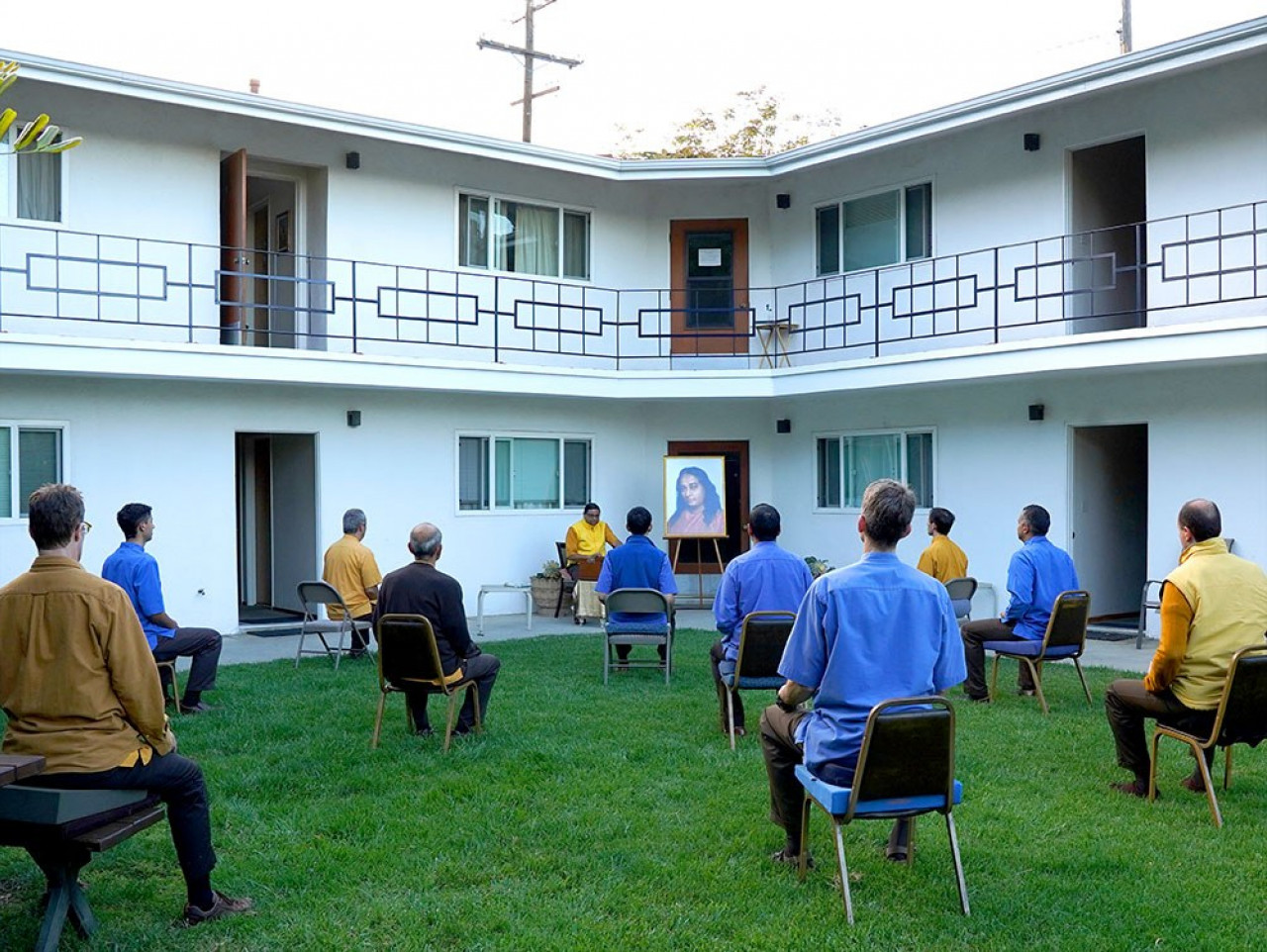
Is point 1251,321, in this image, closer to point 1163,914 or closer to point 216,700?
point 1163,914

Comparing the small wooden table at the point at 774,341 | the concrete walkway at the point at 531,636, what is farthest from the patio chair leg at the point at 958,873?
the small wooden table at the point at 774,341

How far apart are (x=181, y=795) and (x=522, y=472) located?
1103cm

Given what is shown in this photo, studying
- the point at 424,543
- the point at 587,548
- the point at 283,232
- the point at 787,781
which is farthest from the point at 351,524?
the point at 787,781

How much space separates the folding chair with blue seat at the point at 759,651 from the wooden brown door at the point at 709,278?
9.41 meters

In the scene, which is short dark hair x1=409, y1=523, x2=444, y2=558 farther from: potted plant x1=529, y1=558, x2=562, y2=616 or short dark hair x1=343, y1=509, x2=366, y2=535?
potted plant x1=529, y1=558, x2=562, y2=616

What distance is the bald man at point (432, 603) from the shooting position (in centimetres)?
730

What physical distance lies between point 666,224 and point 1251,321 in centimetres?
829

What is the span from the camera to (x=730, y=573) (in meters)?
7.60

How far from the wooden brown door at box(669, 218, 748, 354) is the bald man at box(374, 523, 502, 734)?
9.32 meters

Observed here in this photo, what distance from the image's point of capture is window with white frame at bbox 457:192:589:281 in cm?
1515

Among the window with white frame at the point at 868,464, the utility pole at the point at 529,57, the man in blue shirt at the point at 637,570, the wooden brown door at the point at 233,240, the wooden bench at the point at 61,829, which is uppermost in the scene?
the utility pole at the point at 529,57

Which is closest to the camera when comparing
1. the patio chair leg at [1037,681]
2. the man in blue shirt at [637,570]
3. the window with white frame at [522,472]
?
the patio chair leg at [1037,681]

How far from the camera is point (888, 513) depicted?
4.58 m

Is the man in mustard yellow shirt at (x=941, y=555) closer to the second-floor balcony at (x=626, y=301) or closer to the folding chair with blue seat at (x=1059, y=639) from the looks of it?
the folding chair with blue seat at (x=1059, y=639)
